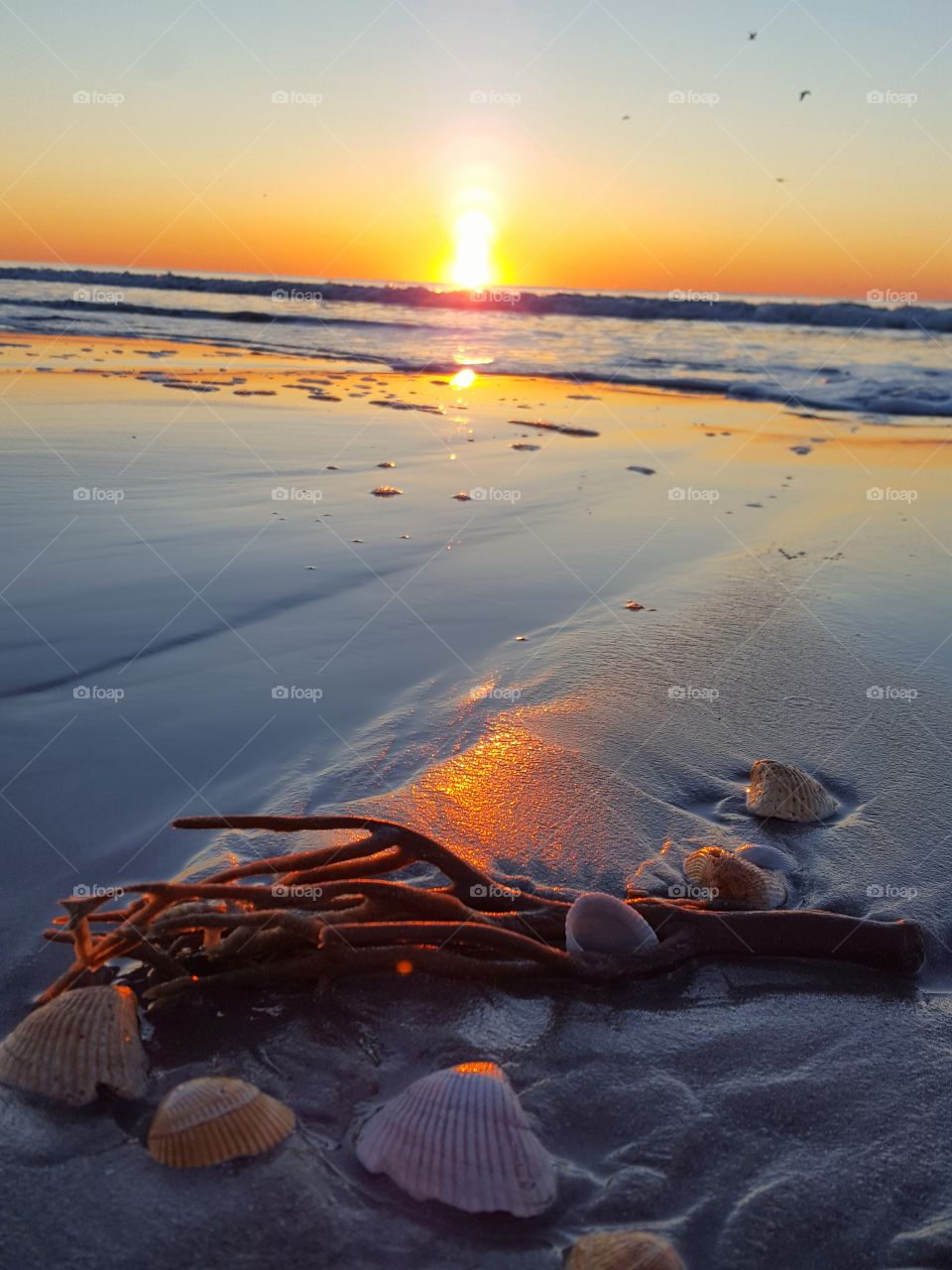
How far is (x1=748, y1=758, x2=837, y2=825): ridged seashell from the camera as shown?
4.00 metres

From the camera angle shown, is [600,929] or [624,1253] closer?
[624,1253]

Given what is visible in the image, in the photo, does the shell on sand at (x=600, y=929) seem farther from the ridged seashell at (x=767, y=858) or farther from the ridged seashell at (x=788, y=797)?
the ridged seashell at (x=788, y=797)

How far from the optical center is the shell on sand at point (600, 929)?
9.57 ft

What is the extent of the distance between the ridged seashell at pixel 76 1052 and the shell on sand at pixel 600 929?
1162 mm

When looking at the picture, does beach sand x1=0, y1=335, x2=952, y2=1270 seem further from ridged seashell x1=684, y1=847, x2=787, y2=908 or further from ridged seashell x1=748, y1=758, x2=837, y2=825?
ridged seashell x1=684, y1=847, x2=787, y2=908

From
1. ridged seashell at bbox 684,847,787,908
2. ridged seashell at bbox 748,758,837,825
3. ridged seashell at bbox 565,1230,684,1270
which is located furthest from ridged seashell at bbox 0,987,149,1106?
ridged seashell at bbox 748,758,837,825

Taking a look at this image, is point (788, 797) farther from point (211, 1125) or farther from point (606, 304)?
point (606, 304)

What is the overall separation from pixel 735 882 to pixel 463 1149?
1507 millimetres

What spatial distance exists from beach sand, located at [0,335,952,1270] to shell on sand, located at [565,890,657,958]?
157mm

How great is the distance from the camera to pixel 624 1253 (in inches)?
77.0

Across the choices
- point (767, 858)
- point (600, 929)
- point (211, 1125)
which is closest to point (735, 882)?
point (767, 858)

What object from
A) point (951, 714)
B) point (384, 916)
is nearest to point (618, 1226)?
point (384, 916)

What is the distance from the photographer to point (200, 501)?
806 cm

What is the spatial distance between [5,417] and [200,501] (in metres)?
3.89
